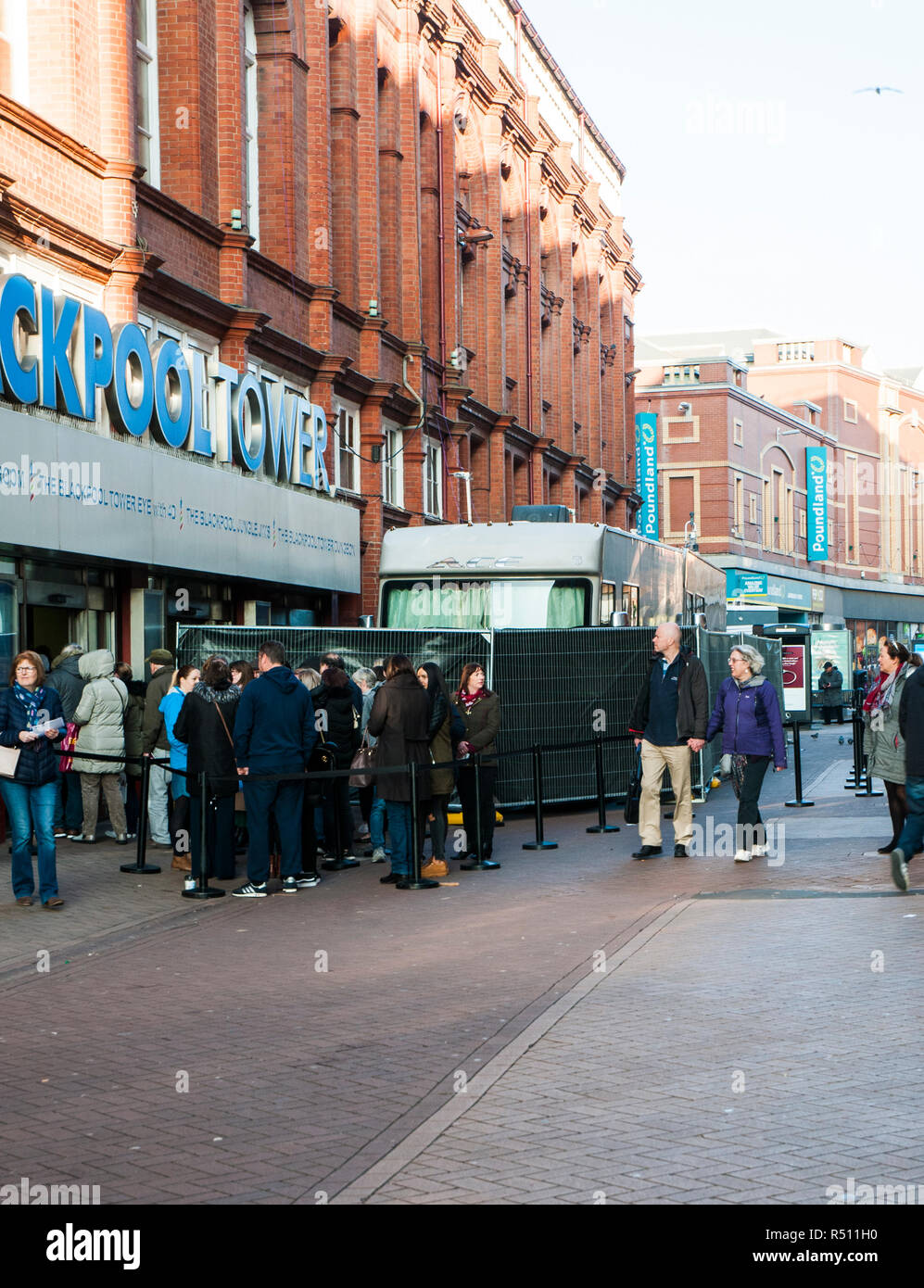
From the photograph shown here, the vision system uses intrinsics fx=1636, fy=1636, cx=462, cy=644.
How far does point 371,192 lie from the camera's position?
28859 millimetres

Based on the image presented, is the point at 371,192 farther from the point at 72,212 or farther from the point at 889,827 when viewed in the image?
the point at 889,827

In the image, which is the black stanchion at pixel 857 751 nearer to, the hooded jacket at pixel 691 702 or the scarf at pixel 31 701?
the hooded jacket at pixel 691 702

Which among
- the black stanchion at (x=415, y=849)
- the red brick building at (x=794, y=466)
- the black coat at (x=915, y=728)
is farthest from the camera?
the red brick building at (x=794, y=466)

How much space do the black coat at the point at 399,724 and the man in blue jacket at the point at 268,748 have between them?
758 mm

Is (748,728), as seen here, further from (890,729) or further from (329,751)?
(329,751)

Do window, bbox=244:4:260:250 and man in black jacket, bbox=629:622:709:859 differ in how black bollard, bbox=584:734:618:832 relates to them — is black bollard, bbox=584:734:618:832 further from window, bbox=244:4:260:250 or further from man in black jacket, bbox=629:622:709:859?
window, bbox=244:4:260:250

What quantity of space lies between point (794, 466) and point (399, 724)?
65.5 metres

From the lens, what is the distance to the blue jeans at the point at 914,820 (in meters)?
11.6

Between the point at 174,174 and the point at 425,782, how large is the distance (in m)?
11.9

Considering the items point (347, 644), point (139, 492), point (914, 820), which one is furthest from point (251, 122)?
point (914, 820)

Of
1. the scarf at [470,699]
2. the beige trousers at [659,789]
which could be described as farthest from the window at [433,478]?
the beige trousers at [659,789]

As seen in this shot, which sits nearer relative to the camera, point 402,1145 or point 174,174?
point 402,1145

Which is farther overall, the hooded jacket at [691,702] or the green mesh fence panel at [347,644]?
the green mesh fence panel at [347,644]
